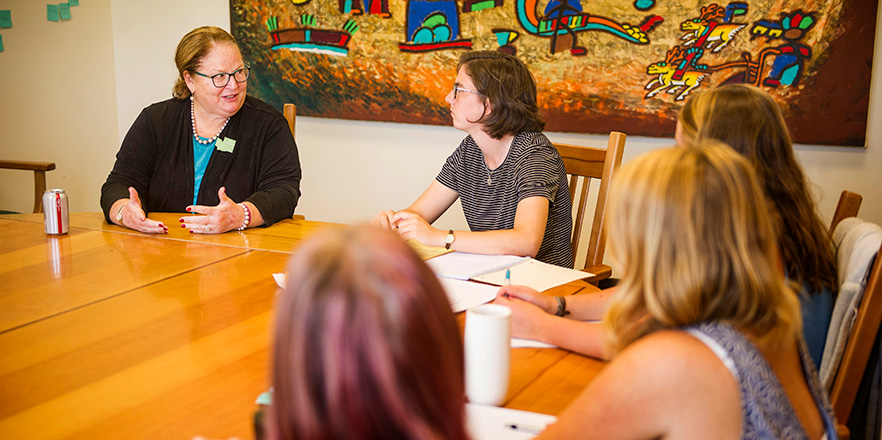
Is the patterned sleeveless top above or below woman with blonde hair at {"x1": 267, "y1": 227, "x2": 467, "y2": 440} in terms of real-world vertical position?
below

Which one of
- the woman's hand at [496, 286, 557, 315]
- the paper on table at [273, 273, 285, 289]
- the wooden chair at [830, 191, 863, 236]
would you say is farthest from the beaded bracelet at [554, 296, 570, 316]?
the wooden chair at [830, 191, 863, 236]

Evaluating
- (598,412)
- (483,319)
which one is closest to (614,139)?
(483,319)

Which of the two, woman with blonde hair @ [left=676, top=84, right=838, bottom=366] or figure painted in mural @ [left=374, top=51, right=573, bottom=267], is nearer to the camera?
woman with blonde hair @ [left=676, top=84, right=838, bottom=366]

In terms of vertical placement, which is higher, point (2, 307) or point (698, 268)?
point (698, 268)

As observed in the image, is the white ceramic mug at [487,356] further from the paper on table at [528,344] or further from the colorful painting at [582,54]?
the colorful painting at [582,54]

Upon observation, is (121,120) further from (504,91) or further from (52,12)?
(504,91)

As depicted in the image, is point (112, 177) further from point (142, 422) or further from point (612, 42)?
point (612, 42)

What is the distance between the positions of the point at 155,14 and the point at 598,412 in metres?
4.19

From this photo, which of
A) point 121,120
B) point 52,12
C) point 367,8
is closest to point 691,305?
point 367,8

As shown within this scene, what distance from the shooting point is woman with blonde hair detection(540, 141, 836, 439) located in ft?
2.59

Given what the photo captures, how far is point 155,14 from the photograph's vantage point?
13.8ft

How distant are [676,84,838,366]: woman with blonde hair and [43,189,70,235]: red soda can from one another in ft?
5.54

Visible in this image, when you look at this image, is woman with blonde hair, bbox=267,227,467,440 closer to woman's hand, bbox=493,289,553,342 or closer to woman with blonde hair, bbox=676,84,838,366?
woman's hand, bbox=493,289,553,342

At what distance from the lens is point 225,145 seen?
2.40 meters
